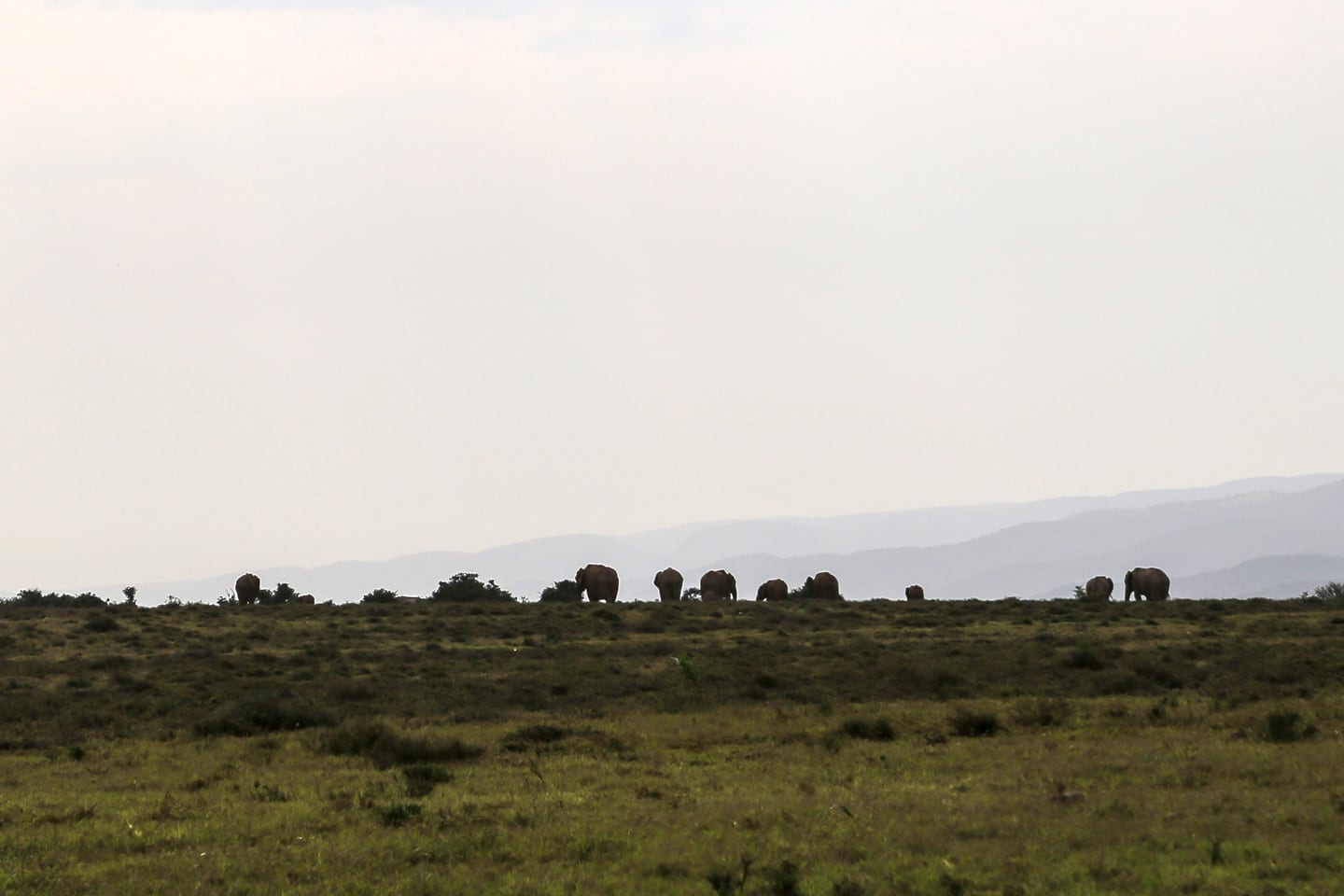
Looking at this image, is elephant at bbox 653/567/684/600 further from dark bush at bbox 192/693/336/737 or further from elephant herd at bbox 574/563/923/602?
dark bush at bbox 192/693/336/737

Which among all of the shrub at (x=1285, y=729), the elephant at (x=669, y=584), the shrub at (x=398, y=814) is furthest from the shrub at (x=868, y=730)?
the elephant at (x=669, y=584)

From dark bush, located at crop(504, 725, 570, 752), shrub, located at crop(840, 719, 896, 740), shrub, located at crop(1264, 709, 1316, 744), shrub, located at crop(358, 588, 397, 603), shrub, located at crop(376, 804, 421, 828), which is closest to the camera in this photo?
shrub, located at crop(376, 804, 421, 828)

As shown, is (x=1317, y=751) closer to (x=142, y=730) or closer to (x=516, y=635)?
(x=142, y=730)

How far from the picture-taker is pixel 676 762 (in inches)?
796

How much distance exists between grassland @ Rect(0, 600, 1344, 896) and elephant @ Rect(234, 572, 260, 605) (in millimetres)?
21611

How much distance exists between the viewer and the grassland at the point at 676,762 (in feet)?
43.1

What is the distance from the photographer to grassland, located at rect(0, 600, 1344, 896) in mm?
13141

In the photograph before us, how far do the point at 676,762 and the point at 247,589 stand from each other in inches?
1846

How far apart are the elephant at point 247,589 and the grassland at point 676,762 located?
851 inches

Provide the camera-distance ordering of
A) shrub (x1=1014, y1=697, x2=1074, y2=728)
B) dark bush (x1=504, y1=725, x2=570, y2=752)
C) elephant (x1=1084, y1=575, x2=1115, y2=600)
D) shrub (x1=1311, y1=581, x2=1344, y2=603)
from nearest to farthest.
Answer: dark bush (x1=504, y1=725, x2=570, y2=752) → shrub (x1=1014, y1=697, x2=1074, y2=728) → shrub (x1=1311, y1=581, x2=1344, y2=603) → elephant (x1=1084, y1=575, x2=1115, y2=600)

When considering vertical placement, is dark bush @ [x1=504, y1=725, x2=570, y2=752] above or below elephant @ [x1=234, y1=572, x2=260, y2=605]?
below

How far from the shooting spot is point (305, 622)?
43719 millimetres

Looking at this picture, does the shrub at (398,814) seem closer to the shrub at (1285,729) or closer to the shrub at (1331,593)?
the shrub at (1285,729)

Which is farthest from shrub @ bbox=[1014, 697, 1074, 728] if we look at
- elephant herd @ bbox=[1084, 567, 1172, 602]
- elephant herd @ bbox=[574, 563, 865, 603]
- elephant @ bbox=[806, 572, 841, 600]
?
elephant @ bbox=[806, 572, 841, 600]
